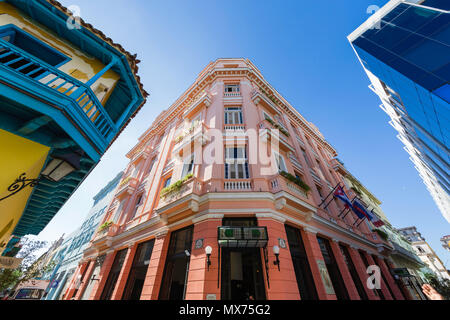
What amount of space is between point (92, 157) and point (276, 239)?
7.85 m

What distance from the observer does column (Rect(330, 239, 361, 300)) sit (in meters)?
9.89

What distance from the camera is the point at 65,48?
258 inches

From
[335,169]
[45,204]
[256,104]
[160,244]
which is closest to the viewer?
[45,204]

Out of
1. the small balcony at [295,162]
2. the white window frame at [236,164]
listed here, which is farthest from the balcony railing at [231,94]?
the small balcony at [295,162]

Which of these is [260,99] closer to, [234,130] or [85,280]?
[234,130]

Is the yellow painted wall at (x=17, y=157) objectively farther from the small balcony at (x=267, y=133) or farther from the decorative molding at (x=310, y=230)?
the decorative molding at (x=310, y=230)

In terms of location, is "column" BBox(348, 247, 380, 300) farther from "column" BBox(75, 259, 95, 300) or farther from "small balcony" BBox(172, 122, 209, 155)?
"column" BBox(75, 259, 95, 300)

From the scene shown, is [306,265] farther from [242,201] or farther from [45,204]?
[45,204]

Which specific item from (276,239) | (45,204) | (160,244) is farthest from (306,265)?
(45,204)

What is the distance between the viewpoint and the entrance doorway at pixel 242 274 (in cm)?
759

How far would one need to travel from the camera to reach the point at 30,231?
1188 cm

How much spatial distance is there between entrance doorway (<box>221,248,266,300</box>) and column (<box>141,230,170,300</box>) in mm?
3549

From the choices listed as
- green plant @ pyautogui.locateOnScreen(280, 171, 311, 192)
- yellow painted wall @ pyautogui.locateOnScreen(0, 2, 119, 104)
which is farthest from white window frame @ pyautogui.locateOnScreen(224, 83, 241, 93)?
yellow painted wall @ pyautogui.locateOnScreen(0, 2, 119, 104)
